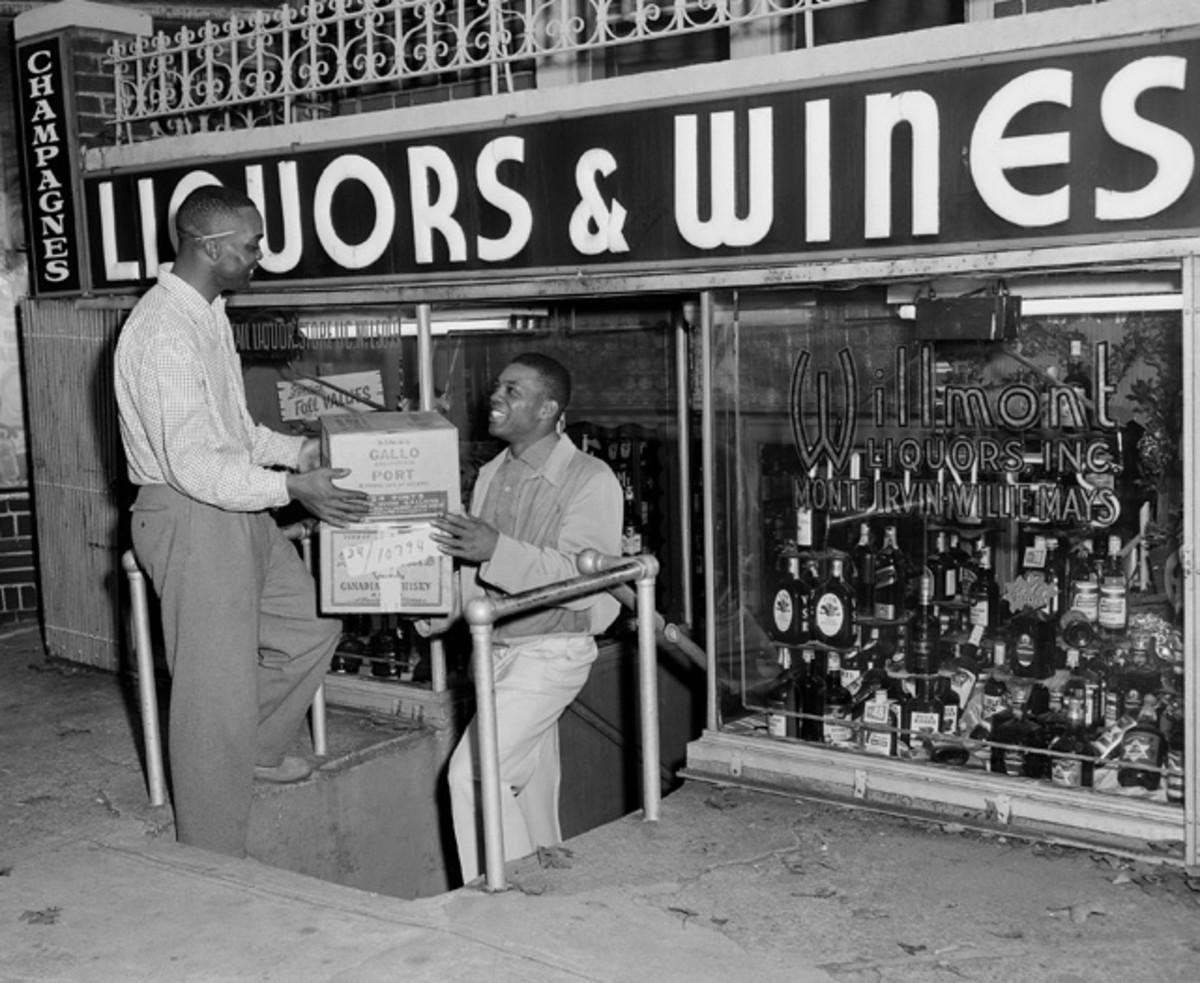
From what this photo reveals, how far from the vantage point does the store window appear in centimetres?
517

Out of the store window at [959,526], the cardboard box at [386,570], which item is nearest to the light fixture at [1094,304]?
the store window at [959,526]

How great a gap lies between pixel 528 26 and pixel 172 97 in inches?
99.1

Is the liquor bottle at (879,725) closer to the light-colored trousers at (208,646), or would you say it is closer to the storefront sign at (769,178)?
the storefront sign at (769,178)

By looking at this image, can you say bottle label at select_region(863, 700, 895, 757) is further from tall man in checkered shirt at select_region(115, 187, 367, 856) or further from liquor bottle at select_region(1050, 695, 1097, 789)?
tall man in checkered shirt at select_region(115, 187, 367, 856)

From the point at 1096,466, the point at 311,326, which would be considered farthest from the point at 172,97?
the point at 1096,466

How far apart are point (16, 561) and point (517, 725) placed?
594cm

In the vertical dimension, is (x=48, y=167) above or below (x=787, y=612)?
above

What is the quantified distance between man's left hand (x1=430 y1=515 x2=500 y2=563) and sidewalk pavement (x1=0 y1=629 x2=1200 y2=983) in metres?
1.07

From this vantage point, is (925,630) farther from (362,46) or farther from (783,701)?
(362,46)

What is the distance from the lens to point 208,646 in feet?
16.2

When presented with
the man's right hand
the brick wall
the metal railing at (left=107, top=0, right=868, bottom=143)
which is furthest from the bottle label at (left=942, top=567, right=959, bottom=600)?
the brick wall

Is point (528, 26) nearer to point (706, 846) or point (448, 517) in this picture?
point (448, 517)

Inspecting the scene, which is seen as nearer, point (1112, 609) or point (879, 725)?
point (1112, 609)

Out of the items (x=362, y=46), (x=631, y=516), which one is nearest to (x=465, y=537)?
(x=631, y=516)
